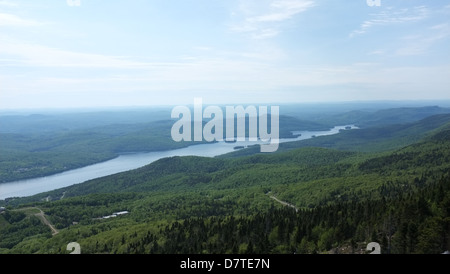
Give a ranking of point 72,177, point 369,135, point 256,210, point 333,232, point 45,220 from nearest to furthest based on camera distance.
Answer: point 333,232 < point 256,210 < point 45,220 < point 72,177 < point 369,135

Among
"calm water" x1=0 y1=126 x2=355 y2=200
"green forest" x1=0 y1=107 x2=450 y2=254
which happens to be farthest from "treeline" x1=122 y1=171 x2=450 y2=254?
"calm water" x1=0 y1=126 x2=355 y2=200

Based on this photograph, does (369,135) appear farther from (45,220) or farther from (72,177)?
(45,220)

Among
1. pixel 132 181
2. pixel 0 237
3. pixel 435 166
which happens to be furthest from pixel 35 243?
pixel 435 166

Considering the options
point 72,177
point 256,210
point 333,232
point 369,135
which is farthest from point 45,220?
point 369,135

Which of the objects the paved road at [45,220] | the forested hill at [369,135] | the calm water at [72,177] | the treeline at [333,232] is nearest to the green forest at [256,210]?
the treeline at [333,232]

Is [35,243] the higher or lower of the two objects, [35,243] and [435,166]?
the lower

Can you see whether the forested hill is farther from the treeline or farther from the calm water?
the treeline

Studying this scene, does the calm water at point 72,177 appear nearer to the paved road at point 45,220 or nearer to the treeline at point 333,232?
the paved road at point 45,220
